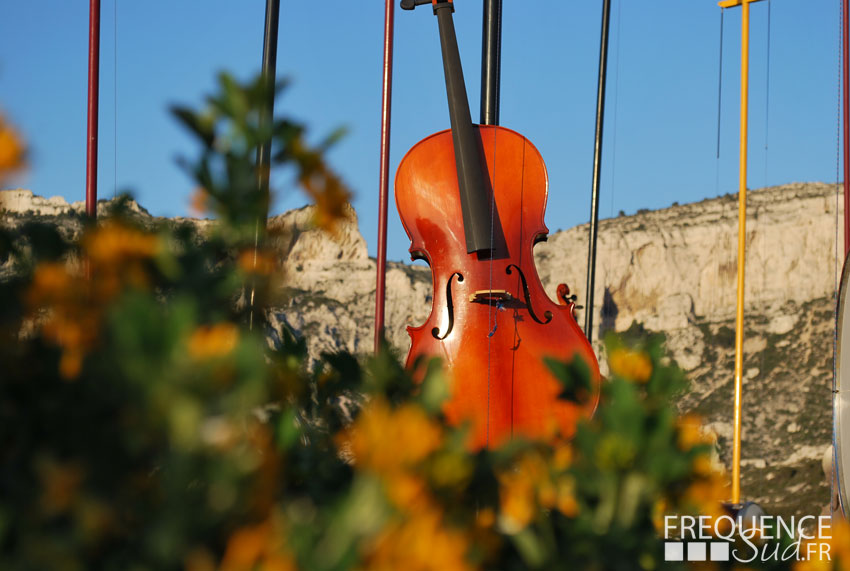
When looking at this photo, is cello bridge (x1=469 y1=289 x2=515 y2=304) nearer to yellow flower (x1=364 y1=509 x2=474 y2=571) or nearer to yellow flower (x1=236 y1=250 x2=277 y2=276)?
yellow flower (x1=236 y1=250 x2=277 y2=276)

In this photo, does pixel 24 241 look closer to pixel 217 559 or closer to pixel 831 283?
pixel 217 559

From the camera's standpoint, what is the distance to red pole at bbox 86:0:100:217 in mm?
2900

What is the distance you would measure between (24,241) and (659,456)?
45 cm

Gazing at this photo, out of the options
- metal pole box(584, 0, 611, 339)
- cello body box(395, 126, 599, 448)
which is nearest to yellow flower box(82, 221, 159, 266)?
cello body box(395, 126, 599, 448)

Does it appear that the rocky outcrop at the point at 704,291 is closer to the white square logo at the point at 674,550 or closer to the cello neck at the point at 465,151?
the cello neck at the point at 465,151

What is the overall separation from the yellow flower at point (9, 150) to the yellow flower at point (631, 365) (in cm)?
39

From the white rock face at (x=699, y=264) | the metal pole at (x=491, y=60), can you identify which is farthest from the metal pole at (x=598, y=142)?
the white rock face at (x=699, y=264)

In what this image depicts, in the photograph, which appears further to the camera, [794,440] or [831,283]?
[831,283]

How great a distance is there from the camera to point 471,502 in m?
0.63

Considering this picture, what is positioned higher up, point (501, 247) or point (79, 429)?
point (501, 247)

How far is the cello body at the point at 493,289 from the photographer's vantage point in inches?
125

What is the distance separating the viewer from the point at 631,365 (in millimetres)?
672

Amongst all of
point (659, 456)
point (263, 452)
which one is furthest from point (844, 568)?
point (263, 452)

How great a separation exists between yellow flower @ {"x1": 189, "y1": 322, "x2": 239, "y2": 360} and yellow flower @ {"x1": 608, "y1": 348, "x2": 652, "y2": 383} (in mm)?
286
